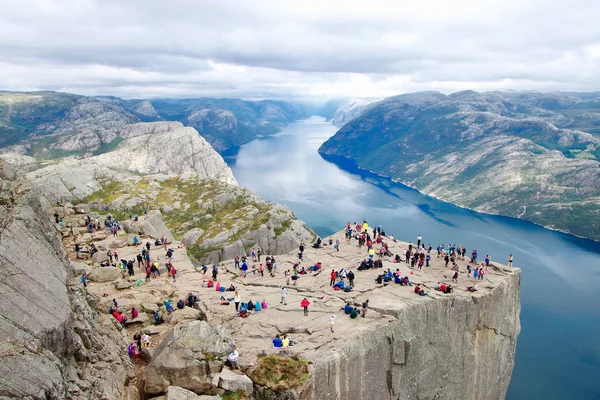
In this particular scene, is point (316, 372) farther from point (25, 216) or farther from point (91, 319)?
point (25, 216)

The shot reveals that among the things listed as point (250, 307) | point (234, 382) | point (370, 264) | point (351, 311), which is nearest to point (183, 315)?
point (250, 307)

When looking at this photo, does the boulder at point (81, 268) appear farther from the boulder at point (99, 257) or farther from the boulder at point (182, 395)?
the boulder at point (182, 395)

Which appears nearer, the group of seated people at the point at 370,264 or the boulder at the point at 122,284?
the boulder at the point at 122,284

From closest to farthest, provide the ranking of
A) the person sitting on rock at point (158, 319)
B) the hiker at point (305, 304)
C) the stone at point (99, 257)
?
1. the person sitting on rock at point (158, 319)
2. the hiker at point (305, 304)
3. the stone at point (99, 257)

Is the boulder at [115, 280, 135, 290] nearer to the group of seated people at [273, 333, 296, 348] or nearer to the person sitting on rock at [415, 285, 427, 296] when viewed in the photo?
the group of seated people at [273, 333, 296, 348]

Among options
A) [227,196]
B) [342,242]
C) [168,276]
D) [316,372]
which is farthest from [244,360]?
[227,196]

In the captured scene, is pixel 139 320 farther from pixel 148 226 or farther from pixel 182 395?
pixel 148 226

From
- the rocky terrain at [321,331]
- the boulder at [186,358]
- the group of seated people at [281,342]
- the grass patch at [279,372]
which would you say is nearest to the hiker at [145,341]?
the rocky terrain at [321,331]
